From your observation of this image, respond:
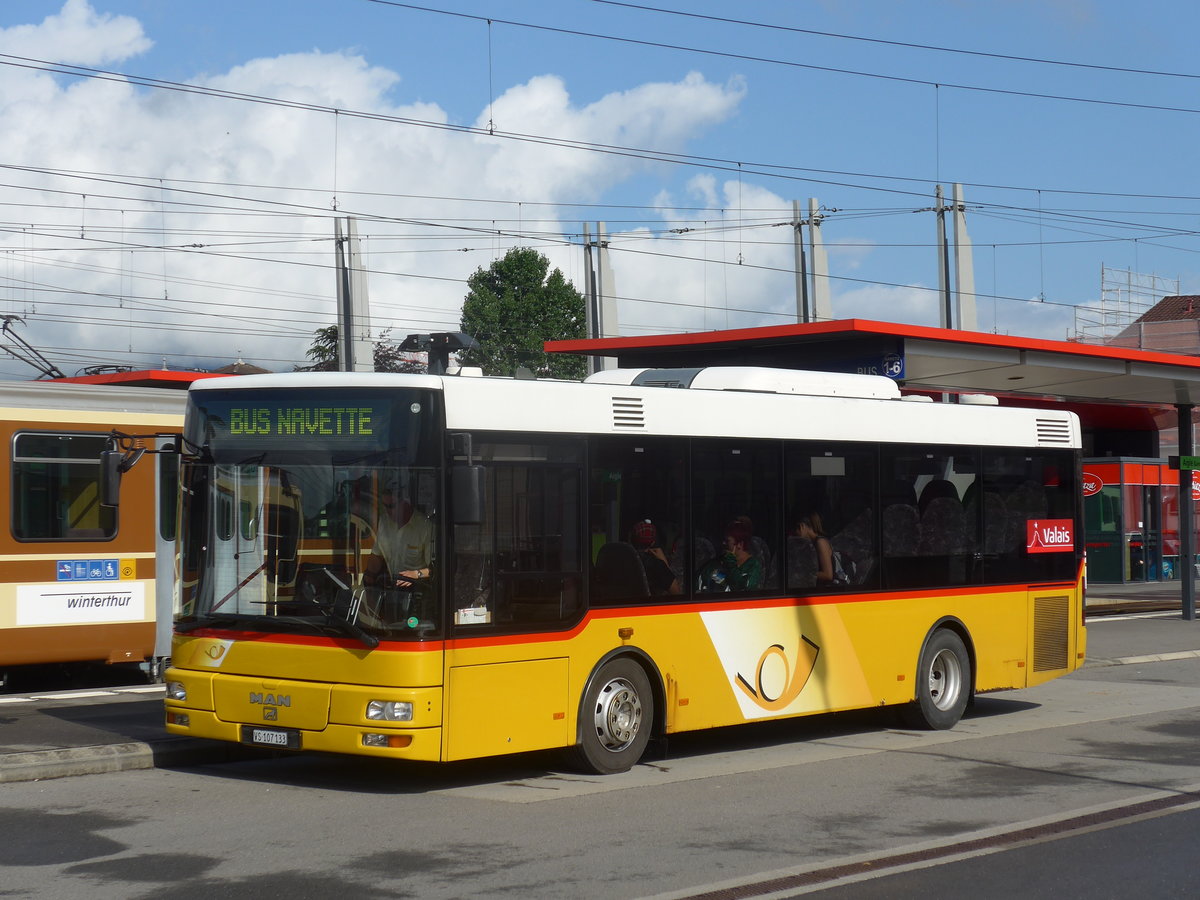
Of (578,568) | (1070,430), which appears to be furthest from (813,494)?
(1070,430)

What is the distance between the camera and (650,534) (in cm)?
1130

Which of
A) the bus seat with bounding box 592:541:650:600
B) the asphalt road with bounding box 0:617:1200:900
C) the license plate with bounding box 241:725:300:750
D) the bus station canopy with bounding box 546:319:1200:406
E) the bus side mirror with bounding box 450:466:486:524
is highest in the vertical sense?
the bus station canopy with bounding box 546:319:1200:406

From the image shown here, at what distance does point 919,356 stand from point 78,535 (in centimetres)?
1179

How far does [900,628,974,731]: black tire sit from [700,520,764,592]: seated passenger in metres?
2.37

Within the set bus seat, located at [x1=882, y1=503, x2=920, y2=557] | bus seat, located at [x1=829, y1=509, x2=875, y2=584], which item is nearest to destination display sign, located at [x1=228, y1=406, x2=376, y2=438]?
bus seat, located at [x1=829, y1=509, x2=875, y2=584]

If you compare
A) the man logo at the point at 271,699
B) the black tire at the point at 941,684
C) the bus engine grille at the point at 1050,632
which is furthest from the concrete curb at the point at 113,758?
the bus engine grille at the point at 1050,632

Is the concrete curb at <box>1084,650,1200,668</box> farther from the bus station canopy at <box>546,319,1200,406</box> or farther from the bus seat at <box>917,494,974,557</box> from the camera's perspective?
the bus seat at <box>917,494,974,557</box>

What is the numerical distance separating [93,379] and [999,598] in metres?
11.9

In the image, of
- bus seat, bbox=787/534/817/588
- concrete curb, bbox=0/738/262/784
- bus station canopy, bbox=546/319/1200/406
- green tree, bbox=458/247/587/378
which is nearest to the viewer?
concrete curb, bbox=0/738/262/784

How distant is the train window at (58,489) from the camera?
1545cm

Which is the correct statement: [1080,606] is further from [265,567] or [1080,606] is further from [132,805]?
[132,805]

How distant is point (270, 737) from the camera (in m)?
10.1

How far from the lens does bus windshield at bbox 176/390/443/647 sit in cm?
985

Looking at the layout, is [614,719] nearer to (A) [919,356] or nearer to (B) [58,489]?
(B) [58,489]
